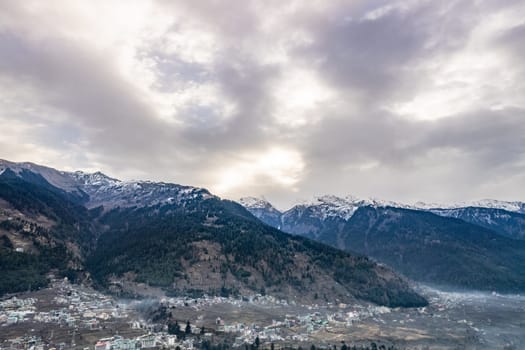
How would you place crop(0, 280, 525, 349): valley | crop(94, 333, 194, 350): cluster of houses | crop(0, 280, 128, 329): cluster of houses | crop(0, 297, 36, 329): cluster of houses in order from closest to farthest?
crop(94, 333, 194, 350): cluster of houses, crop(0, 280, 525, 349): valley, crop(0, 297, 36, 329): cluster of houses, crop(0, 280, 128, 329): cluster of houses

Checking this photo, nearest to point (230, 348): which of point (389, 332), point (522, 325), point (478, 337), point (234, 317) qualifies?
point (234, 317)

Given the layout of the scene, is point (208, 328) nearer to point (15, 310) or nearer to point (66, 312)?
point (66, 312)

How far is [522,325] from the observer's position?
194 metres

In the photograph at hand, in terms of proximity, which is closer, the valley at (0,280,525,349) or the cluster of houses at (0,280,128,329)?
the valley at (0,280,525,349)

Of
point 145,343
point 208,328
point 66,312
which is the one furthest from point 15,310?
point 208,328

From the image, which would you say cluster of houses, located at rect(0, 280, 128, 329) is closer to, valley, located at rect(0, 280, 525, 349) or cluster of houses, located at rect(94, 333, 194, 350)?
valley, located at rect(0, 280, 525, 349)

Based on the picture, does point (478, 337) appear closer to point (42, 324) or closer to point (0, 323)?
point (42, 324)

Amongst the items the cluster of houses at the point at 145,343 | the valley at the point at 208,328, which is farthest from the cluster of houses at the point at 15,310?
the cluster of houses at the point at 145,343

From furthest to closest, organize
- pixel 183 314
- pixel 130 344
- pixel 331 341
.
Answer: pixel 183 314 → pixel 331 341 → pixel 130 344

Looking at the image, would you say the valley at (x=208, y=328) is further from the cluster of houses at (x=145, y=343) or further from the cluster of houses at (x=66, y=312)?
the cluster of houses at (x=145, y=343)

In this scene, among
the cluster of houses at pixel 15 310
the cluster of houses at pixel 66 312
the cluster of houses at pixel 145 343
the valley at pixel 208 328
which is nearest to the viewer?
the cluster of houses at pixel 145 343

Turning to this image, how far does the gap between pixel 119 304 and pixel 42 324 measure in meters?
46.4

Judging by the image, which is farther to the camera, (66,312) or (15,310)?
(66,312)

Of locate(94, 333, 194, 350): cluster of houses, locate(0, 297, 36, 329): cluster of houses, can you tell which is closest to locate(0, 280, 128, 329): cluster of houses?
locate(0, 297, 36, 329): cluster of houses
